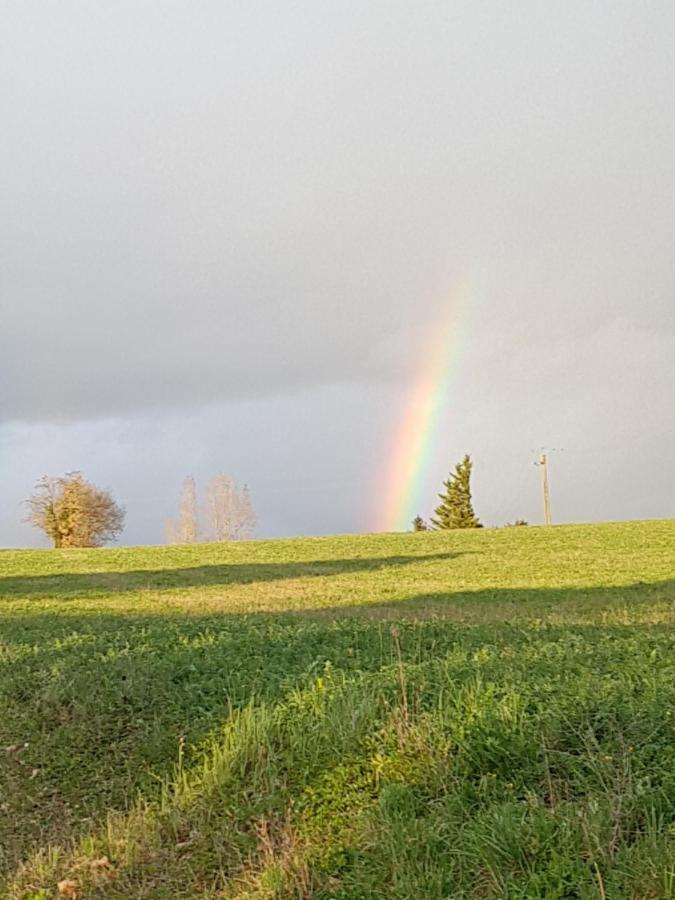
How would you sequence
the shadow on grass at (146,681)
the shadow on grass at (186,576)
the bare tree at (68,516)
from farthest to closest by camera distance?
1. the bare tree at (68,516)
2. the shadow on grass at (186,576)
3. the shadow on grass at (146,681)

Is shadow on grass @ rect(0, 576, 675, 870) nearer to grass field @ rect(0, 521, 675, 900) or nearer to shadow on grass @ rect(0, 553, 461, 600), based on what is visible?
grass field @ rect(0, 521, 675, 900)

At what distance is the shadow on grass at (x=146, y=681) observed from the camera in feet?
24.2

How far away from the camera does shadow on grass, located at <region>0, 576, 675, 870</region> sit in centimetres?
738

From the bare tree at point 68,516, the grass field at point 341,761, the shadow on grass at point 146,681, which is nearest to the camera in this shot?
the grass field at point 341,761

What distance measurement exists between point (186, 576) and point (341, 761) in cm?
2482

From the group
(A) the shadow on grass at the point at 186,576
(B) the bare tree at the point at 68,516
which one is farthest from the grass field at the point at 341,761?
(B) the bare tree at the point at 68,516

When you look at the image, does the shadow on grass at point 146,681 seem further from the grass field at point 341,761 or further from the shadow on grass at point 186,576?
the shadow on grass at point 186,576

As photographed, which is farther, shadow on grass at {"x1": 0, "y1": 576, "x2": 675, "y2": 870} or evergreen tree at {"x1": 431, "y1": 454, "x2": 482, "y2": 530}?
evergreen tree at {"x1": 431, "y1": 454, "x2": 482, "y2": 530}

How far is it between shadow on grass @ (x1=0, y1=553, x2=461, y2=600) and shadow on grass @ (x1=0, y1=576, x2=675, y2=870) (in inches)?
554

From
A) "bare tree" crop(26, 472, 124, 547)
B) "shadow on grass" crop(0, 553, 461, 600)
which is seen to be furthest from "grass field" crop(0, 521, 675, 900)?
"bare tree" crop(26, 472, 124, 547)

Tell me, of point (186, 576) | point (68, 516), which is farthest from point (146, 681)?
point (68, 516)

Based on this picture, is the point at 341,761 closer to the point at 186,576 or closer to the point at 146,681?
the point at 146,681

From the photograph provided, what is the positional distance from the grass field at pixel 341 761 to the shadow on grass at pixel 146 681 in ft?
0.09

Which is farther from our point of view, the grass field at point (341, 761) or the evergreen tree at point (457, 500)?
the evergreen tree at point (457, 500)
